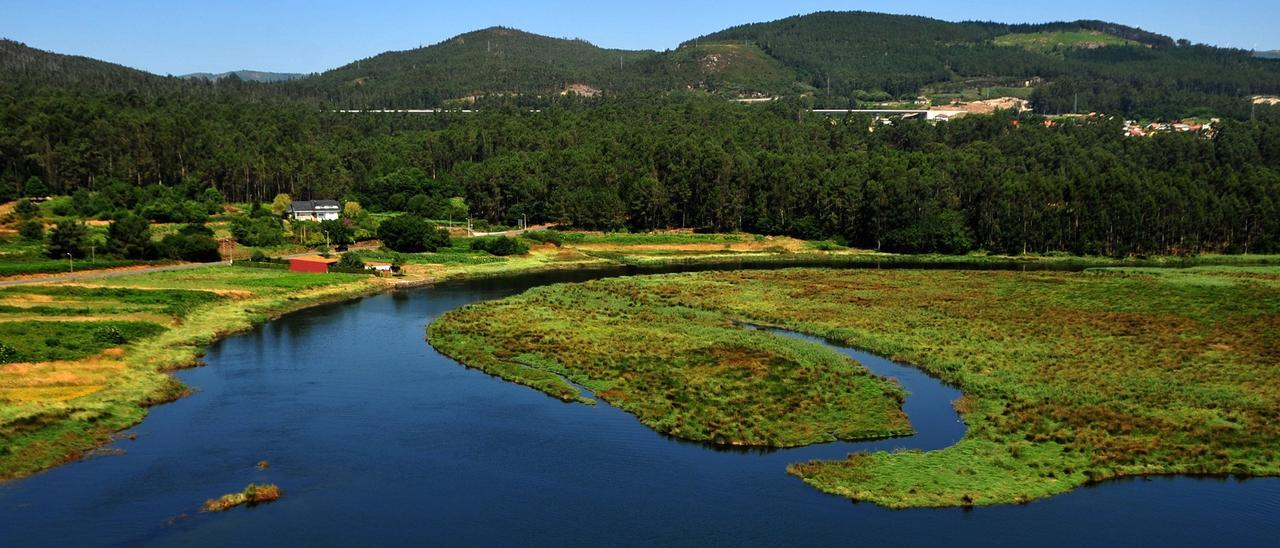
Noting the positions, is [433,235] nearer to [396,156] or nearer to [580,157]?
[580,157]

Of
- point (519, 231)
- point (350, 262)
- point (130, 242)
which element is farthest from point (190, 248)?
point (519, 231)

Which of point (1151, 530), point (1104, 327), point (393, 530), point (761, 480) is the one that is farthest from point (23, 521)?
point (1104, 327)

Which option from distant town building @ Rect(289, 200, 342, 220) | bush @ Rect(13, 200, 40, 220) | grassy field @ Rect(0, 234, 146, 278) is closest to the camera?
grassy field @ Rect(0, 234, 146, 278)

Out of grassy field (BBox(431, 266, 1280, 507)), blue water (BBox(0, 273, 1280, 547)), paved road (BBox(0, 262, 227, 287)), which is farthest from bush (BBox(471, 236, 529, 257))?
blue water (BBox(0, 273, 1280, 547))

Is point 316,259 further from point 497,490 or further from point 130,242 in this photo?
point 497,490

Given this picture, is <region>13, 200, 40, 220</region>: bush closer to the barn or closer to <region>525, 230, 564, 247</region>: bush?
the barn
